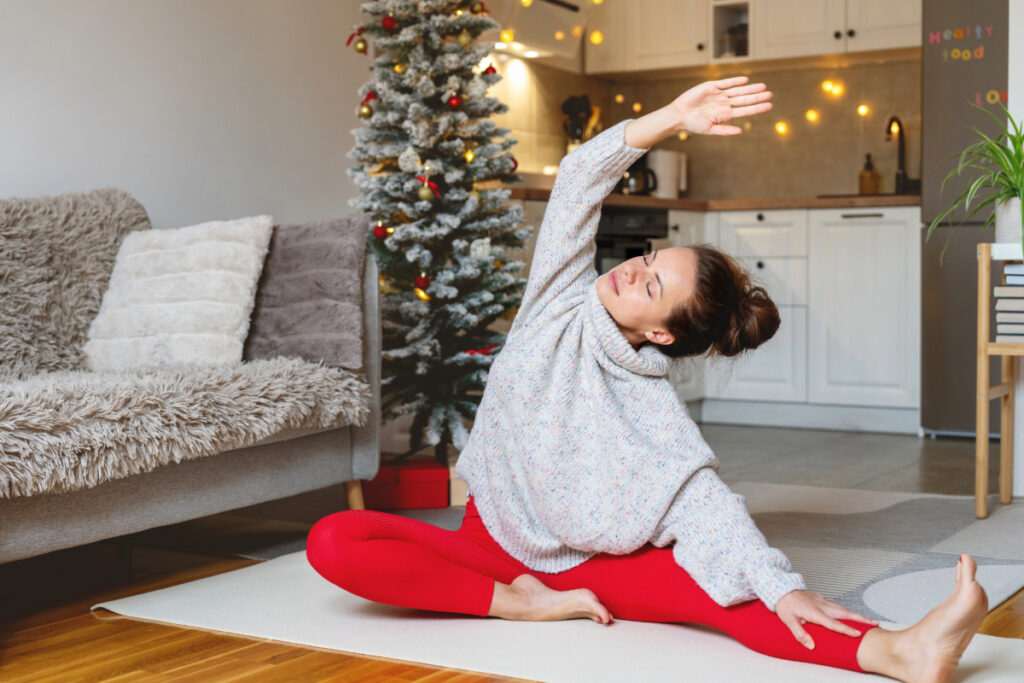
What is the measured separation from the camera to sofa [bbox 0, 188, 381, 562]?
6.46 feet

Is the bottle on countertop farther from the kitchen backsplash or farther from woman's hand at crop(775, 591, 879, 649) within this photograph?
woman's hand at crop(775, 591, 879, 649)

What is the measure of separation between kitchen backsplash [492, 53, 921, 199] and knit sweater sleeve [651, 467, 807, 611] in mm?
3614

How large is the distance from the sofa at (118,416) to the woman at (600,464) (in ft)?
1.43

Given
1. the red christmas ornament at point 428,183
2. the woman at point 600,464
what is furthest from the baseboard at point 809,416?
the woman at point 600,464

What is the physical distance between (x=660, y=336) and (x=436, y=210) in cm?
149

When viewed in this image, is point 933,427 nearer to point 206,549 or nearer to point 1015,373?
point 1015,373

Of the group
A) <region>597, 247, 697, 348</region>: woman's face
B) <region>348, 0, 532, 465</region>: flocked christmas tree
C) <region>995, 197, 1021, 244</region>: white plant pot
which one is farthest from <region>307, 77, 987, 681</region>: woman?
<region>995, 197, 1021, 244</region>: white plant pot

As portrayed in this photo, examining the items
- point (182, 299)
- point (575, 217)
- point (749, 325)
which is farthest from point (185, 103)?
point (749, 325)

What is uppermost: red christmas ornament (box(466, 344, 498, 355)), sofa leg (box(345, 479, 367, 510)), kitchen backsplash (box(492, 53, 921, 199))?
kitchen backsplash (box(492, 53, 921, 199))

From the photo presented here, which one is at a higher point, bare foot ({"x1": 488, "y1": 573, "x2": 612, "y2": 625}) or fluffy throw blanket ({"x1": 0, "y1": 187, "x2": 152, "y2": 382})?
fluffy throw blanket ({"x1": 0, "y1": 187, "x2": 152, "y2": 382})

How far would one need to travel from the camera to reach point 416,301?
326 centimetres

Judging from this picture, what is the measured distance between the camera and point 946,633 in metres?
1.56

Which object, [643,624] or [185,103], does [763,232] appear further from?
[643,624]

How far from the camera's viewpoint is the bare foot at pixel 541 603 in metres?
1.95
